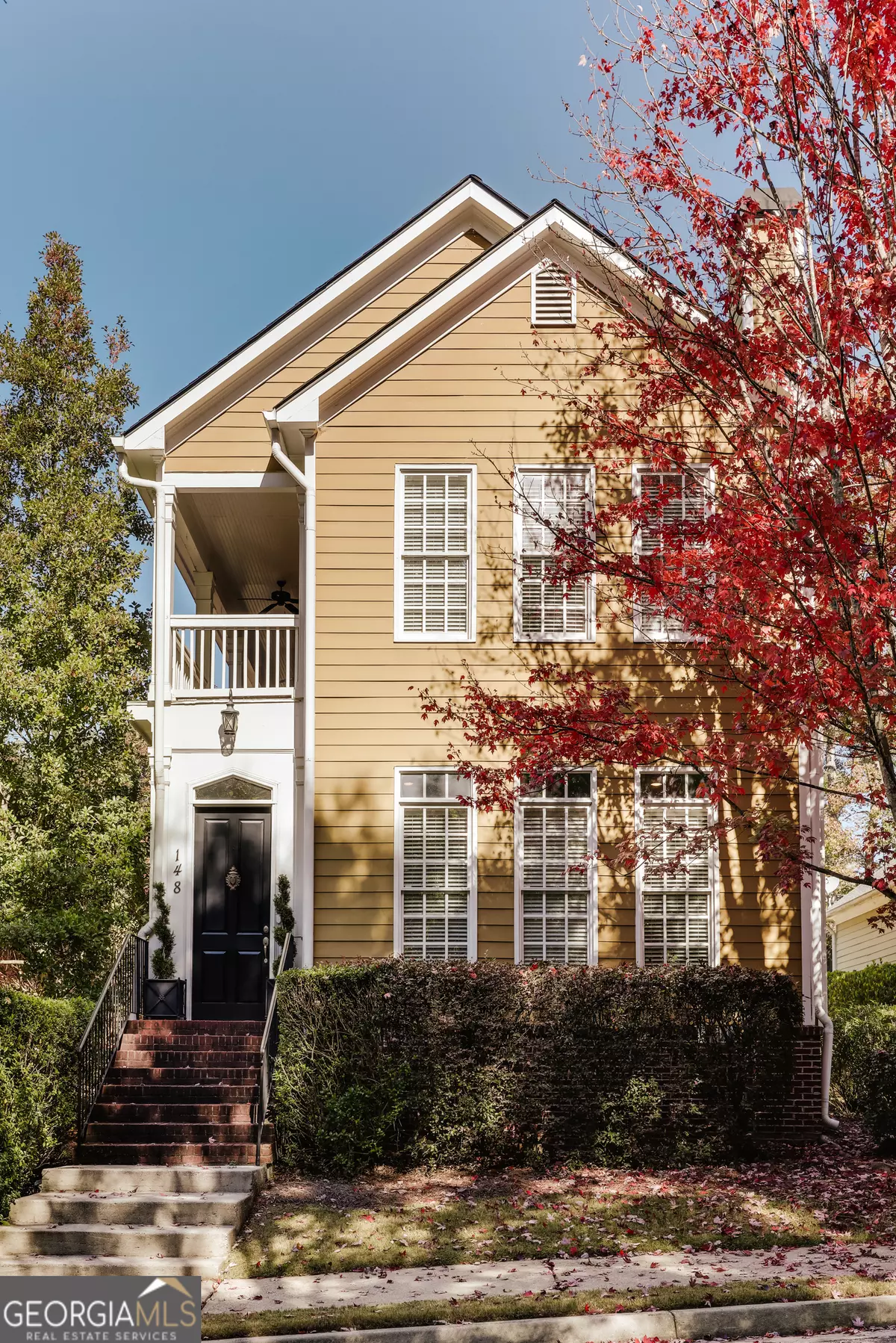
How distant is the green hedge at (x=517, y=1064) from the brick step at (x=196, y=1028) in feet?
4.96

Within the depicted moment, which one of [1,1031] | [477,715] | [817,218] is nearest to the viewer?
[817,218]

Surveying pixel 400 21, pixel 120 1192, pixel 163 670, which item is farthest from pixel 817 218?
pixel 400 21

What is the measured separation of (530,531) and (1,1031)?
23.7 feet

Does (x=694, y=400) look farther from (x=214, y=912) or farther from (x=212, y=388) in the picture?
(x=214, y=912)

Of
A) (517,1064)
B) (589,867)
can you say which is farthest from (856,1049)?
(517,1064)

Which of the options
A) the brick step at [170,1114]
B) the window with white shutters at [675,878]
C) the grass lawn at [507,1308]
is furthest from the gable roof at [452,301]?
the grass lawn at [507,1308]

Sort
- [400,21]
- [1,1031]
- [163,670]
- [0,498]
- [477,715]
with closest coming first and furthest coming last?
[1,1031] < [477,715] < [163,670] < [0,498] < [400,21]

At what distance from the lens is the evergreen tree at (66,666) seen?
19.4 metres

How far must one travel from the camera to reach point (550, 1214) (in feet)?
31.0

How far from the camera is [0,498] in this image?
22375 millimetres

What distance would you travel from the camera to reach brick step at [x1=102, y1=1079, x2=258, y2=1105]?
11.4 meters

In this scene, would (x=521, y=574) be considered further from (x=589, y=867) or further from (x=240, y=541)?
(x=240, y=541)

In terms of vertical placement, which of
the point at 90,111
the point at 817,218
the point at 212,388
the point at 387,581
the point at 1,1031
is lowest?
the point at 1,1031

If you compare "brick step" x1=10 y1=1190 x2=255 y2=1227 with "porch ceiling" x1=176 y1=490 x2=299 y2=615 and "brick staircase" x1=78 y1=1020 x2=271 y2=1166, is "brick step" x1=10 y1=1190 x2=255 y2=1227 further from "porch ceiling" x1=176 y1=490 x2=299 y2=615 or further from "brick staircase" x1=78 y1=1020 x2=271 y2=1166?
"porch ceiling" x1=176 y1=490 x2=299 y2=615
